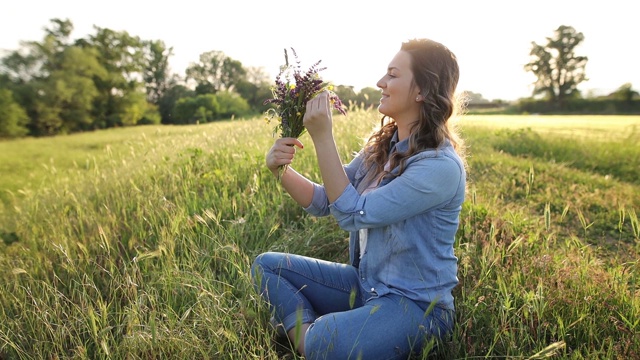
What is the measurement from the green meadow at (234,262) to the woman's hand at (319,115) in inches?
24.2

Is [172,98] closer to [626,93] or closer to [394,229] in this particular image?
[394,229]

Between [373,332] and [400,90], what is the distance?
1.00 metres

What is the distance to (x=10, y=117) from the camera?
11531 millimetres

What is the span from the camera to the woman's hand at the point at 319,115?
1679mm

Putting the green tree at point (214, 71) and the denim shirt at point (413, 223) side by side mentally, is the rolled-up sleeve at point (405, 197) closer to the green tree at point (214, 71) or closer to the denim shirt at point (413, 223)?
the denim shirt at point (413, 223)

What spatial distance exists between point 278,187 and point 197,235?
86 centimetres

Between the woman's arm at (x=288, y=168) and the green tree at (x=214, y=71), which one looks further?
the green tree at (x=214, y=71)

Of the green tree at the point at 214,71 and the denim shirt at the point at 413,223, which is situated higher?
the green tree at the point at 214,71

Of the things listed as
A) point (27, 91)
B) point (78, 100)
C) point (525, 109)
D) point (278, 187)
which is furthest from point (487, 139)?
point (525, 109)

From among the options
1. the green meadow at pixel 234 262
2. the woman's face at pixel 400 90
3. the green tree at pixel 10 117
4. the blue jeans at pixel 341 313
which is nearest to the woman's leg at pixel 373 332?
the blue jeans at pixel 341 313

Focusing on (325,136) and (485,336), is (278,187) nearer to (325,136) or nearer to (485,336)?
(325,136)

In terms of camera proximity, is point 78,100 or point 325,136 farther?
point 78,100

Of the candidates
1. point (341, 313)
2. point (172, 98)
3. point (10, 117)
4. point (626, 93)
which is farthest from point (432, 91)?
point (626, 93)

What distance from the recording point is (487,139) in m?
9.59
